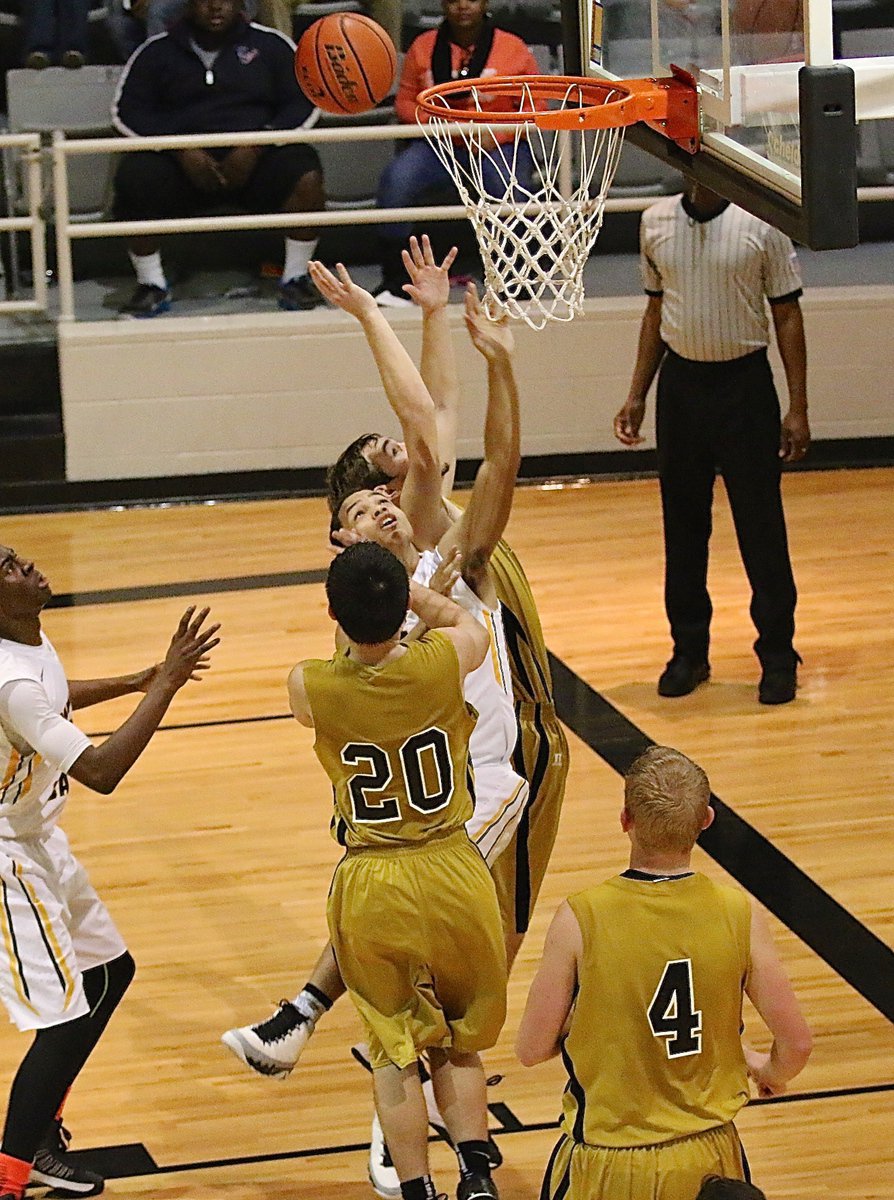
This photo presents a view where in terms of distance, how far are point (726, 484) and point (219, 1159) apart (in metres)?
3.52

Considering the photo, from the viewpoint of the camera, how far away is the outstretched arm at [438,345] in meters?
4.59

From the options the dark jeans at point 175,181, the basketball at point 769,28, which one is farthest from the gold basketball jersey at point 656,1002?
the dark jeans at point 175,181

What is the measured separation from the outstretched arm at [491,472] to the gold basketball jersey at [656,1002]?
1.15 metres

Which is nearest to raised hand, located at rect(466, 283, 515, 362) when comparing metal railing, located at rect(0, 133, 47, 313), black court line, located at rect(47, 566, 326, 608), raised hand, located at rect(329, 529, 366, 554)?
raised hand, located at rect(329, 529, 366, 554)

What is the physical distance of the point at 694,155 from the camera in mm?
4617

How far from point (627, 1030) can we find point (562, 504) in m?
6.64

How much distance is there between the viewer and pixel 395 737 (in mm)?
3584

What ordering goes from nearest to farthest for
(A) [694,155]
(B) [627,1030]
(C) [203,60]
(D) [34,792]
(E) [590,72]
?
(B) [627,1030]
(D) [34,792]
(A) [694,155]
(E) [590,72]
(C) [203,60]

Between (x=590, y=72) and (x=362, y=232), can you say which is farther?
(x=362, y=232)

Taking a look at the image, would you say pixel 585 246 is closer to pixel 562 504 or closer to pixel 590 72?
pixel 590 72

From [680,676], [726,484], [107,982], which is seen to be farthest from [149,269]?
[107,982]

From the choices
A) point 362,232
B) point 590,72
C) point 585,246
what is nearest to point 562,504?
point 362,232

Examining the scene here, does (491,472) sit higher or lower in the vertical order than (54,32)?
lower

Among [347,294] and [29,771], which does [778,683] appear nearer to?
[347,294]
